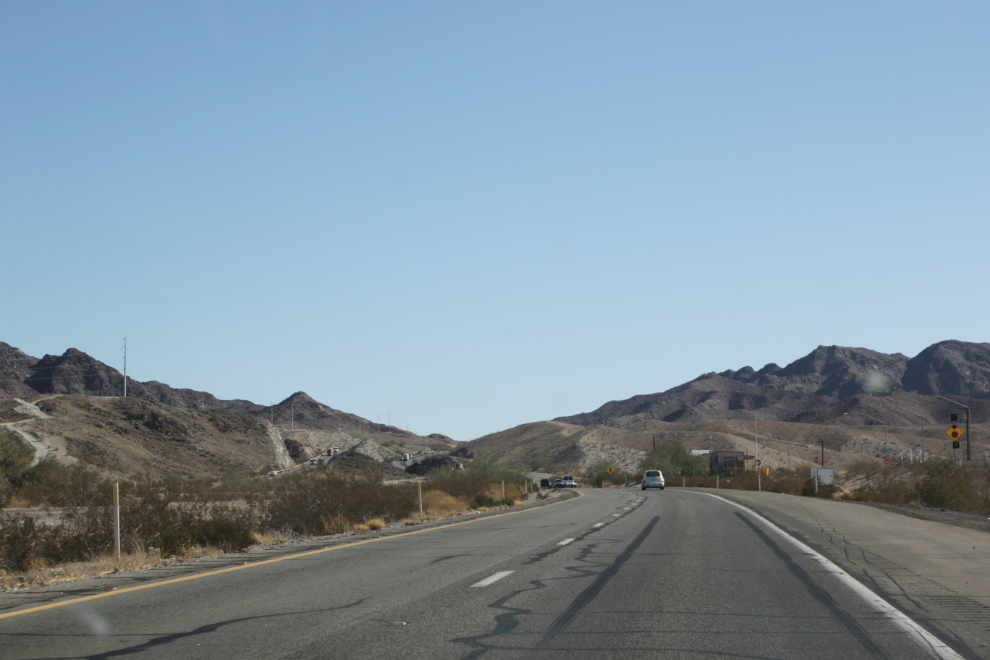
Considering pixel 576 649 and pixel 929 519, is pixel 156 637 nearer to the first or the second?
pixel 576 649

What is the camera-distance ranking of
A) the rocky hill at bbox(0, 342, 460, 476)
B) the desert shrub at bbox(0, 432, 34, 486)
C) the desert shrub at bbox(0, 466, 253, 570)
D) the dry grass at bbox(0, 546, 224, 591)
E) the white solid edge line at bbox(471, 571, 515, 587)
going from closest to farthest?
the white solid edge line at bbox(471, 571, 515, 587) → the dry grass at bbox(0, 546, 224, 591) → the desert shrub at bbox(0, 466, 253, 570) → the desert shrub at bbox(0, 432, 34, 486) → the rocky hill at bbox(0, 342, 460, 476)

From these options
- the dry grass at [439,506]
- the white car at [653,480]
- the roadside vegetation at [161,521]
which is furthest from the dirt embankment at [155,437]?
the roadside vegetation at [161,521]

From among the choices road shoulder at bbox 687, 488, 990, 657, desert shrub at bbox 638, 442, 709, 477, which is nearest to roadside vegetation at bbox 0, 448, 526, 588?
road shoulder at bbox 687, 488, 990, 657

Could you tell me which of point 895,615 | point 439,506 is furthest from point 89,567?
point 439,506

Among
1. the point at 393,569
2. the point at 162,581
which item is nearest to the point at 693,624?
the point at 393,569

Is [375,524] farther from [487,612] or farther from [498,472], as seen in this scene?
[498,472]

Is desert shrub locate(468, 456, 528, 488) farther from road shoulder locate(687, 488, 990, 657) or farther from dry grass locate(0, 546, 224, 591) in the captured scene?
dry grass locate(0, 546, 224, 591)

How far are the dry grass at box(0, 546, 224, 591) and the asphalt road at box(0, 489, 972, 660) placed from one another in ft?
6.81

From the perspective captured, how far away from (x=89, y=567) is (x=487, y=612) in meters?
7.59

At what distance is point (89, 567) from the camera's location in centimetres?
1305

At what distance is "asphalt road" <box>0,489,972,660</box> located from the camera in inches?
273

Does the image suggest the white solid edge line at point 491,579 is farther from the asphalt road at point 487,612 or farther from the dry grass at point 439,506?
the dry grass at point 439,506

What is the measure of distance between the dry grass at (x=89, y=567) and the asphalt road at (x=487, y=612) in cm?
208

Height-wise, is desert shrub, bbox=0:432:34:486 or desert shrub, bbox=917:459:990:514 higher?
desert shrub, bbox=0:432:34:486
